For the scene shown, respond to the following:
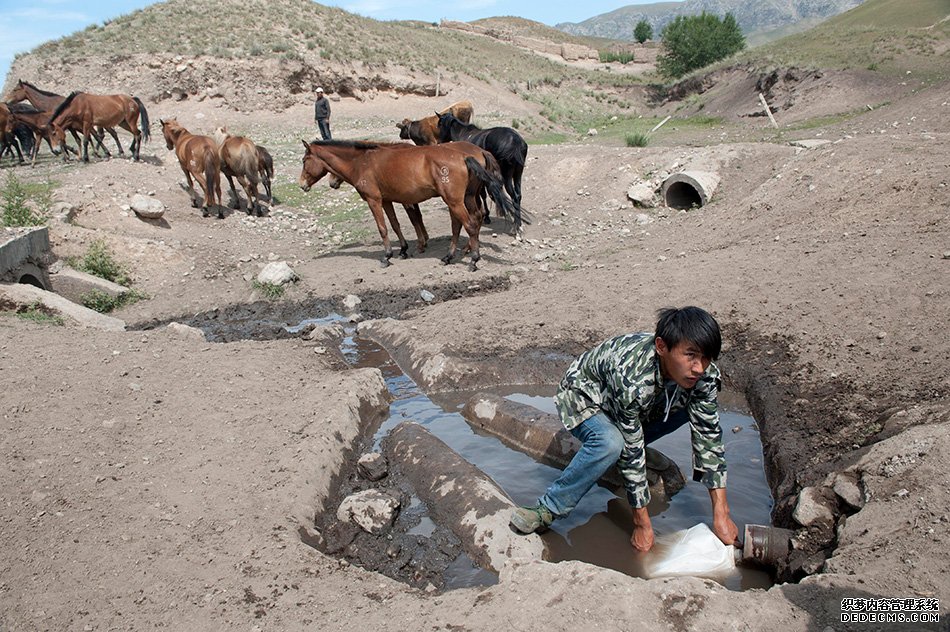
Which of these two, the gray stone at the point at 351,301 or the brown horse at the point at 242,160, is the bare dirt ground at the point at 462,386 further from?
the brown horse at the point at 242,160

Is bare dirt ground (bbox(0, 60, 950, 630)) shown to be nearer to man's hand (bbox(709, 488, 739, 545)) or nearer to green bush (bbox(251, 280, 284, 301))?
green bush (bbox(251, 280, 284, 301))

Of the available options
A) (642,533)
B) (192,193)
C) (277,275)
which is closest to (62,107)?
(192,193)

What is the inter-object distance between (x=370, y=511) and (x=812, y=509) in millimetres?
2484

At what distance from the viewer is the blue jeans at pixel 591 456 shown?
132 inches

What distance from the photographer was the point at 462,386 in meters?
5.96

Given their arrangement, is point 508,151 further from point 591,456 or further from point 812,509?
point 812,509

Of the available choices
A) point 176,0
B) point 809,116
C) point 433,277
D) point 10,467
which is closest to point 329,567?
point 10,467

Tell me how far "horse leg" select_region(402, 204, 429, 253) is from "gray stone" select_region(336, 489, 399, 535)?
668 centimetres

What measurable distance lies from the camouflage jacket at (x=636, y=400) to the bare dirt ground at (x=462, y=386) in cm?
60

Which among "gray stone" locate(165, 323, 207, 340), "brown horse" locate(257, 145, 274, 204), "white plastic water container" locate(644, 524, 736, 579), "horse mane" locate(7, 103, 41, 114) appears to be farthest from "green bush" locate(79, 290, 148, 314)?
"horse mane" locate(7, 103, 41, 114)

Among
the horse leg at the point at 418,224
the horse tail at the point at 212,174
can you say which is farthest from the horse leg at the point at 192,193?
the horse leg at the point at 418,224

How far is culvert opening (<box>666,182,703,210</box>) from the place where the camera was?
1152 cm

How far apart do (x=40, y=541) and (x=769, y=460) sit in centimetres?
441

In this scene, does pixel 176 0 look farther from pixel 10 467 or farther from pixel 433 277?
pixel 10 467
